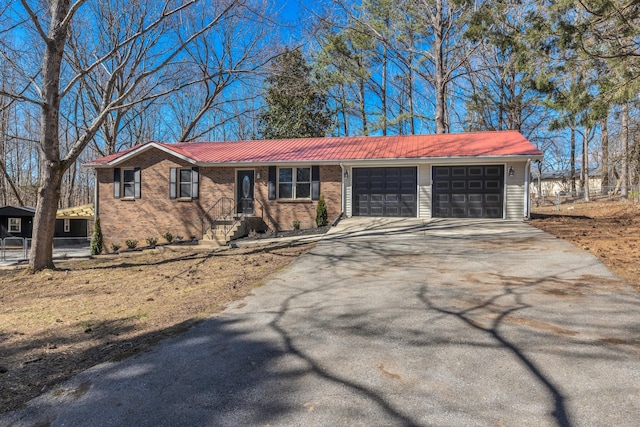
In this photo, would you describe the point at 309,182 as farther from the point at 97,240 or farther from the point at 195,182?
the point at 97,240

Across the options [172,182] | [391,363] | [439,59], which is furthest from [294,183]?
[391,363]

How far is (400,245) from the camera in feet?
31.2

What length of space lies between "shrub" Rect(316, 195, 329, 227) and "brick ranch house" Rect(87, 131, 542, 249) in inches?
13.2

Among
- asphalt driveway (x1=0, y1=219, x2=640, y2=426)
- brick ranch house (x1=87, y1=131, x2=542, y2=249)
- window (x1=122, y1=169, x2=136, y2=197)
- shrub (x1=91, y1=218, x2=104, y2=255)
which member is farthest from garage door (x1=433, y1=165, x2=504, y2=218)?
shrub (x1=91, y1=218, x2=104, y2=255)

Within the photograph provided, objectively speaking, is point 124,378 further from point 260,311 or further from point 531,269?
point 531,269

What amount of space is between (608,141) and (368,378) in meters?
26.1

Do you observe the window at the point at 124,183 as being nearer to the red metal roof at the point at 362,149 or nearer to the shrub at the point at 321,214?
the red metal roof at the point at 362,149

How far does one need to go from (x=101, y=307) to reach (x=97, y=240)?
41.6 ft

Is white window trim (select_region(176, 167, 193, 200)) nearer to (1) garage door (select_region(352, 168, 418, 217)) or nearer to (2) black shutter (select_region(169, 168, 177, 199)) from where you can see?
(2) black shutter (select_region(169, 168, 177, 199))

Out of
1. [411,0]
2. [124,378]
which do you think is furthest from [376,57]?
[124,378]

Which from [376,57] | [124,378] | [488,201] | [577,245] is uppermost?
[376,57]

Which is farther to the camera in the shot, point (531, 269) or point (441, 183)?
point (441, 183)

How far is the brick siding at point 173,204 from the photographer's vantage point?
50.3ft

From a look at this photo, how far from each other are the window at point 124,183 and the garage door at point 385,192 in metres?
9.37
